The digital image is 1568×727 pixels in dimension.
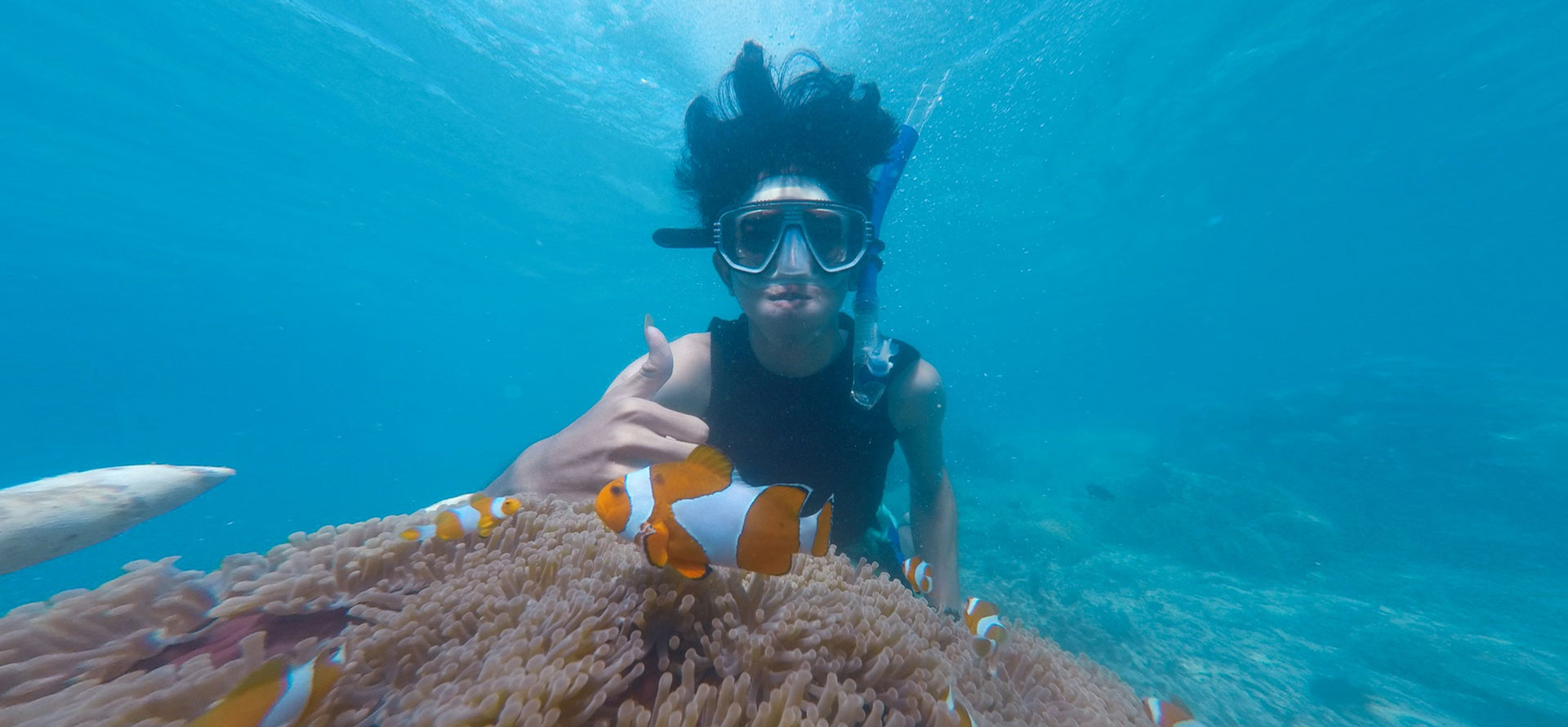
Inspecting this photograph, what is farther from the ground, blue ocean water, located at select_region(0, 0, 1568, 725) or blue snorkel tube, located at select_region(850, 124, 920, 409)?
blue ocean water, located at select_region(0, 0, 1568, 725)

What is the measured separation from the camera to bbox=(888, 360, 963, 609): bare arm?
12.9 ft

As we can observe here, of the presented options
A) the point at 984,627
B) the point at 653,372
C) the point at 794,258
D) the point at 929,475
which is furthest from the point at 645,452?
the point at 929,475

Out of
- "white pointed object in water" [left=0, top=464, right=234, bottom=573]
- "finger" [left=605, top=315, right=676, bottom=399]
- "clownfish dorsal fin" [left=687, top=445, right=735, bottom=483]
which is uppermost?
"finger" [left=605, top=315, right=676, bottom=399]

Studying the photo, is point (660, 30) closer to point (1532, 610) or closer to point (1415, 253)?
point (1532, 610)

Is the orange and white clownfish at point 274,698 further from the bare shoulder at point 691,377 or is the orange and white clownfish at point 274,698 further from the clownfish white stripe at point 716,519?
the bare shoulder at point 691,377

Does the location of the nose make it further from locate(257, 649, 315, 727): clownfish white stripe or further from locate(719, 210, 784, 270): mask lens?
locate(257, 649, 315, 727): clownfish white stripe

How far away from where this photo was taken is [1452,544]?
12828 mm

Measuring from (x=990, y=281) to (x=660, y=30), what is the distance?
4160cm

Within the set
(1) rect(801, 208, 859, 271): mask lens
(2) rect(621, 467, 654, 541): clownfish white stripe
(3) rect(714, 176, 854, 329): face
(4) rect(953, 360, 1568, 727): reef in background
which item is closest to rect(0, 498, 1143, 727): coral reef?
(2) rect(621, 467, 654, 541): clownfish white stripe

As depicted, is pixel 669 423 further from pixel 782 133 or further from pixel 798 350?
pixel 782 133

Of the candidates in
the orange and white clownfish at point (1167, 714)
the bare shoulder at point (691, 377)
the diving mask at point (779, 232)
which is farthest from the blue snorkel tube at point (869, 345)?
the orange and white clownfish at point (1167, 714)

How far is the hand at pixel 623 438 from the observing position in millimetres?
1959

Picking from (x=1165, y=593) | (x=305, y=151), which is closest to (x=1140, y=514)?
(x=1165, y=593)

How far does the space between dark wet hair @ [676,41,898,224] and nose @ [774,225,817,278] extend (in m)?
0.56
